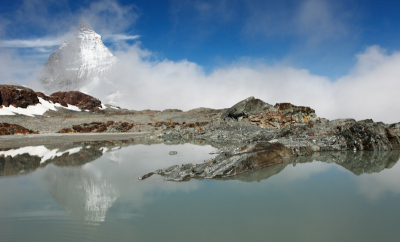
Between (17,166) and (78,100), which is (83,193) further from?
(78,100)

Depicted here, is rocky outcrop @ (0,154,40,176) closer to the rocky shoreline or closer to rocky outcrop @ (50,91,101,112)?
the rocky shoreline

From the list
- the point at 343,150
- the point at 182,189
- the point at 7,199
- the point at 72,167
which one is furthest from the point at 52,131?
the point at 343,150

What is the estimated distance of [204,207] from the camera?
393cm

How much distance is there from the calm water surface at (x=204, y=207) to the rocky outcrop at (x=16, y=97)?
45.8 meters

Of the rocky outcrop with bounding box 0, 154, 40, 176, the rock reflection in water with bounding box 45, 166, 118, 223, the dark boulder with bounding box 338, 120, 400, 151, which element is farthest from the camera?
the dark boulder with bounding box 338, 120, 400, 151

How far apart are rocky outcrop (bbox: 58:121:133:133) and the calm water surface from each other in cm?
2329

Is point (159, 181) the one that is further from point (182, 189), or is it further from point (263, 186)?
point (263, 186)

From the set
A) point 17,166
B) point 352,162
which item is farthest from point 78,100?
point 352,162

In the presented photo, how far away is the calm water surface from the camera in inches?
122

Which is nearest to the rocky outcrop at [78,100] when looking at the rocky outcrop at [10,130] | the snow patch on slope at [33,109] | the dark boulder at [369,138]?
the snow patch on slope at [33,109]

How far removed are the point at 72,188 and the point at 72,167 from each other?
2771 mm

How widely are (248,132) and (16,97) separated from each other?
47.2m

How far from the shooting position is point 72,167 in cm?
761

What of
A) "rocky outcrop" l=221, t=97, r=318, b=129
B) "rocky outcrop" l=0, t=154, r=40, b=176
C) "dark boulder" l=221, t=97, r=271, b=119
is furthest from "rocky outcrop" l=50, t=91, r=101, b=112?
"rocky outcrop" l=0, t=154, r=40, b=176
